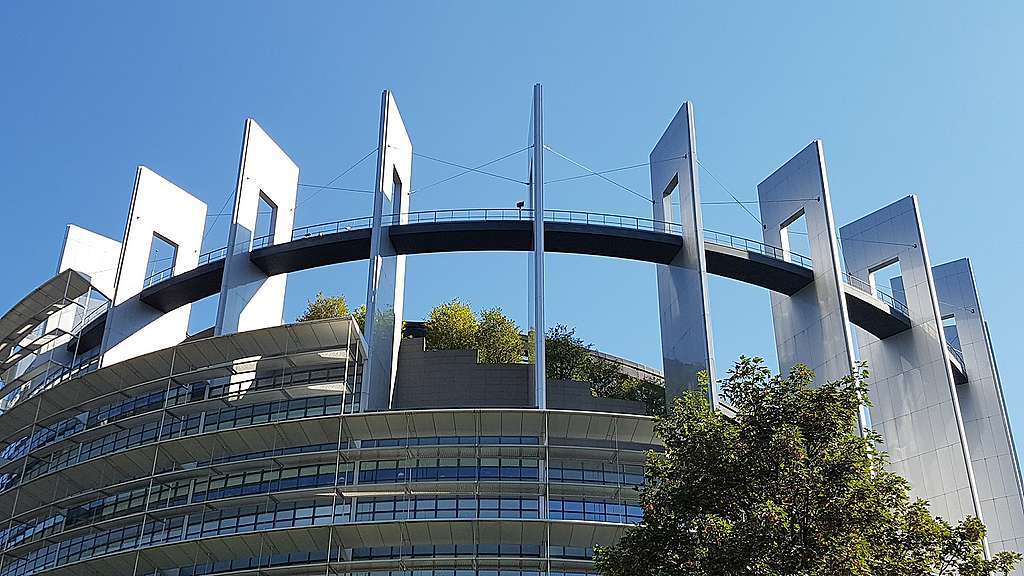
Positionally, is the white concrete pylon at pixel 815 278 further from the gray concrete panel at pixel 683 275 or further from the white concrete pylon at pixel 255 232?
the white concrete pylon at pixel 255 232

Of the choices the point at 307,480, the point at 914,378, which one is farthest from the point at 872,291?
the point at 307,480

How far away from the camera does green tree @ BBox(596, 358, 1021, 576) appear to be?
52.5ft

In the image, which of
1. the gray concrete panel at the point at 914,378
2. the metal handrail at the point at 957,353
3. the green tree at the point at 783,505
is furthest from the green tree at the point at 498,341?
the green tree at the point at 783,505

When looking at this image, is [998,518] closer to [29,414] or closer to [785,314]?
[785,314]

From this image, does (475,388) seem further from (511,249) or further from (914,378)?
(914,378)

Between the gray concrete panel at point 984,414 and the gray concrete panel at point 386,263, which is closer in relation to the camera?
the gray concrete panel at point 386,263

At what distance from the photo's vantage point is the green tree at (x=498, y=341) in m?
46.5

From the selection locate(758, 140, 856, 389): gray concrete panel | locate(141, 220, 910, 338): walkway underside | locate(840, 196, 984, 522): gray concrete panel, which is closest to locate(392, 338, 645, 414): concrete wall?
locate(141, 220, 910, 338): walkway underside

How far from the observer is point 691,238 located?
3441cm

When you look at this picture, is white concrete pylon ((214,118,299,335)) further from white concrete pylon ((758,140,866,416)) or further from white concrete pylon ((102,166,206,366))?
white concrete pylon ((758,140,866,416))

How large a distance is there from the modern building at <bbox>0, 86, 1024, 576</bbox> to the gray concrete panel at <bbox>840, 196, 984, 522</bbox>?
91mm

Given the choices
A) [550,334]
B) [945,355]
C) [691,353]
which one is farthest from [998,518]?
[550,334]

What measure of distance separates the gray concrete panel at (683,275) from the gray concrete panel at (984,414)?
12126mm

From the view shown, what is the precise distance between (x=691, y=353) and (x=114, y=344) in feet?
66.9
